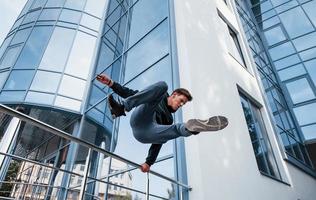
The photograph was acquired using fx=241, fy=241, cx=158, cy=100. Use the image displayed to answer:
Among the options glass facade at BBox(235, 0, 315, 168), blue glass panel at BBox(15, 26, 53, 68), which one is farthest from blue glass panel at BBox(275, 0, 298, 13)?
blue glass panel at BBox(15, 26, 53, 68)

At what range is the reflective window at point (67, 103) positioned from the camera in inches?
295

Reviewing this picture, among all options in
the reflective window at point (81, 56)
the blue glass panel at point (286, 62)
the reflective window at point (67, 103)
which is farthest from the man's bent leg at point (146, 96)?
the blue glass panel at point (286, 62)

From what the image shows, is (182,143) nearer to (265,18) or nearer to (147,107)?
(147,107)

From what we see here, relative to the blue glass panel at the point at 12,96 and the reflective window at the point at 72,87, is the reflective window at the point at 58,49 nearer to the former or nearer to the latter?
the reflective window at the point at 72,87

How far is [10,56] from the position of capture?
886 centimetres

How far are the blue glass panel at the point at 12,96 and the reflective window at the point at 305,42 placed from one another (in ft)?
34.2

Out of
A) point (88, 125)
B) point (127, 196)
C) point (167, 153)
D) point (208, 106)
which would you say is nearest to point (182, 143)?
point (167, 153)

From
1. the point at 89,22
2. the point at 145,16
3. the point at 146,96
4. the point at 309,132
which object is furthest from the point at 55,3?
the point at 309,132

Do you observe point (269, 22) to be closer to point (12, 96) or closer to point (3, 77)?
point (12, 96)

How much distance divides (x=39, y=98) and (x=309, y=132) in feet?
29.0

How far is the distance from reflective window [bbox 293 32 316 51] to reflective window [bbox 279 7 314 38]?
0.97ft

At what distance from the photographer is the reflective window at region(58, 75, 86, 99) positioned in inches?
310

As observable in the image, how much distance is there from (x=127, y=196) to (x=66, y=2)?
9285 millimetres

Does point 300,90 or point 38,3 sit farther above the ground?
point 38,3
